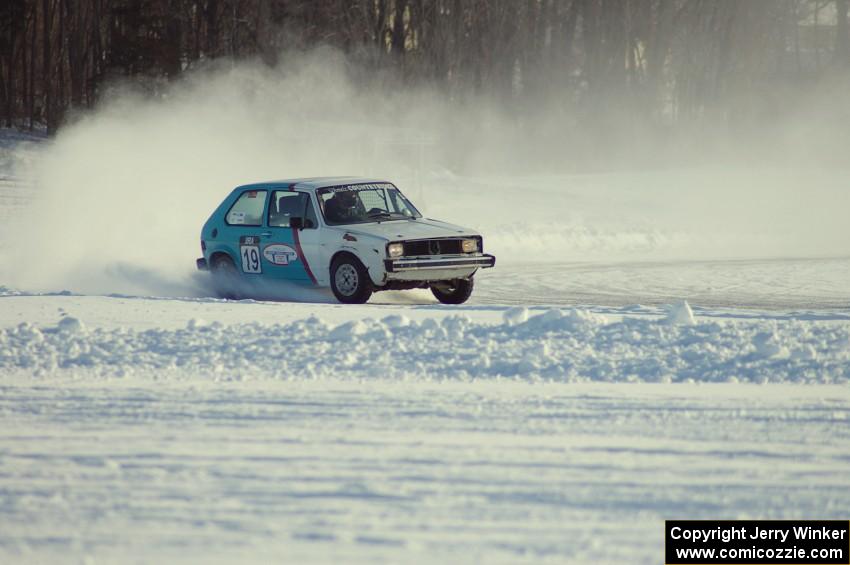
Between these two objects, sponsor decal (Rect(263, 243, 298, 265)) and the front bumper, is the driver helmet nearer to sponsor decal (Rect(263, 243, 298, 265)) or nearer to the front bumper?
sponsor decal (Rect(263, 243, 298, 265))

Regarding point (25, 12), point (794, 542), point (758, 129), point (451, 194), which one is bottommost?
point (794, 542)

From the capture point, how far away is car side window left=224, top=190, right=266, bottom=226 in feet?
46.4

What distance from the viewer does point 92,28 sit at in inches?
1752

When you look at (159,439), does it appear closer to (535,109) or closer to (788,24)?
(535,109)

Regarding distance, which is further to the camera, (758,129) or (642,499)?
(758,129)

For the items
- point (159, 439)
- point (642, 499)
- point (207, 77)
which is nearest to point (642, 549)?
point (642, 499)

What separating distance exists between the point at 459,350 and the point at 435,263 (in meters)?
3.76

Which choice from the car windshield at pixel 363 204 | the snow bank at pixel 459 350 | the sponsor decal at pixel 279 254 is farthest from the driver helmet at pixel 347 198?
the snow bank at pixel 459 350

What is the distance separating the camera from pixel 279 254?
13703mm

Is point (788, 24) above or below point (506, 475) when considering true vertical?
above

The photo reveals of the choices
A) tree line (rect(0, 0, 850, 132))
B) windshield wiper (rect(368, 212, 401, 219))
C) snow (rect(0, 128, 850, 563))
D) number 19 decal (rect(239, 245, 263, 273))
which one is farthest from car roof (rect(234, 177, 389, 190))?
tree line (rect(0, 0, 850, 132))

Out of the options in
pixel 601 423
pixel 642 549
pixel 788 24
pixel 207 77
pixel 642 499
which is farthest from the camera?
pixel 788 24

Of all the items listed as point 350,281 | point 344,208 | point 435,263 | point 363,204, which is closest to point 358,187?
point 363,204

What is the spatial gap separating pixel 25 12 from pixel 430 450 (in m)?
43.0
